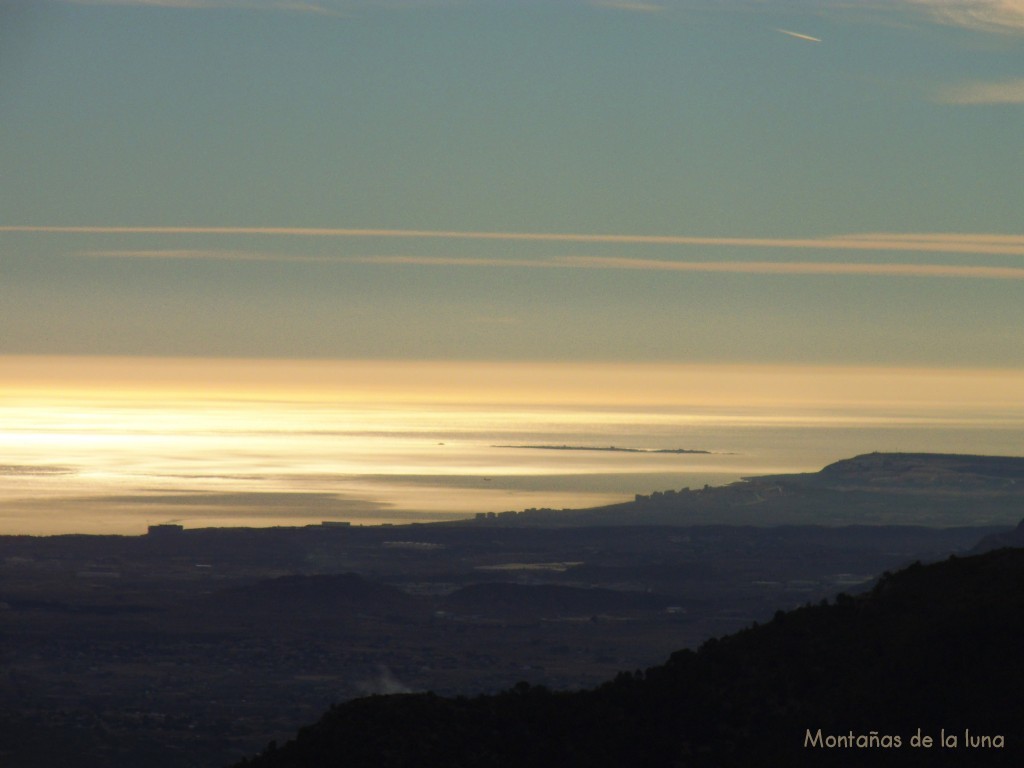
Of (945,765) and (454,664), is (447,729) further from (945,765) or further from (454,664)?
(454,664)

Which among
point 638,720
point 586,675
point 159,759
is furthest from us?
point 586,675

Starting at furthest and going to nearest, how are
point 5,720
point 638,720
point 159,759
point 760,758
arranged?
point 5,720
point 159,759
point 638,720
point 760,758

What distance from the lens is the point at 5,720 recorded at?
142125 millimetres

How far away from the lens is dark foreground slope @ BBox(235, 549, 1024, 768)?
5581cm

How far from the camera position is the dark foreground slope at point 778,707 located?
5581cm

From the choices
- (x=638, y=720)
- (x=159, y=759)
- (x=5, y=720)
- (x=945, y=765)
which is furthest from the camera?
(x=5, y=720)

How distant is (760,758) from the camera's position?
184 ft

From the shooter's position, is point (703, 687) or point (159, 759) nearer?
point (703, 687)

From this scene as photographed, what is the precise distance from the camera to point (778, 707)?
58.5 meters

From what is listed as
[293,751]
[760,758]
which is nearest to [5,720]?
[293,751]

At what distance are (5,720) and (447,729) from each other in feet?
305

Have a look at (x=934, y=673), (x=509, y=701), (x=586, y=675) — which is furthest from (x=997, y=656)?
(x=586, y=675)

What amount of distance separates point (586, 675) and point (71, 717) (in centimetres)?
5731

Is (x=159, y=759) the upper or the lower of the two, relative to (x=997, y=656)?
lower
